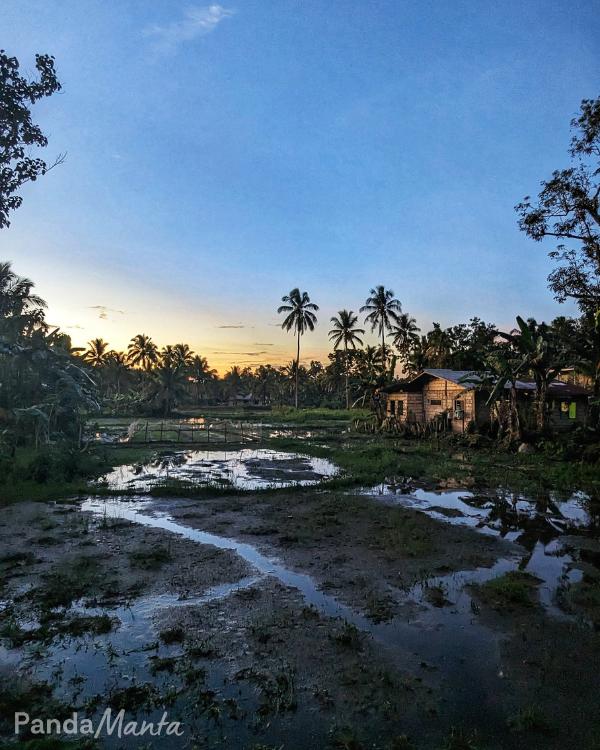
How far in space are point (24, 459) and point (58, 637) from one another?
675 inches

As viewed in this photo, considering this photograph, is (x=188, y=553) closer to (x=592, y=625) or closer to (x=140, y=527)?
(x=140, y=527)

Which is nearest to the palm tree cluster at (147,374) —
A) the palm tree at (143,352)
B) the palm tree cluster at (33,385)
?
the palm tree at (143,352)

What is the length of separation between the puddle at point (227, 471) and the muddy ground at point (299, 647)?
7490mm

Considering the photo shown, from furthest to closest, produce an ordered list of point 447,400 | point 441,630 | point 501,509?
point 447,400, point 501,509, point 441,630

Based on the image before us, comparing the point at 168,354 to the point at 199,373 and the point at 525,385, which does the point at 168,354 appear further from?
the point at 525,385

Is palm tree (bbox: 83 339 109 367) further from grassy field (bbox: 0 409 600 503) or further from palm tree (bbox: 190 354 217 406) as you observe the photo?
grassy field (bbox: 0 409 600 503)

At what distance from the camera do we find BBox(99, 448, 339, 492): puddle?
57.5ft

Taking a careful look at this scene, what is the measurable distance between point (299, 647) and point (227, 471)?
1532cm

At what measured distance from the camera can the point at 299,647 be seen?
5.77 metres

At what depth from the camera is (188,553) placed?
30.8 ft

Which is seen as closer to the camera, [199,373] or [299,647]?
[299,647]

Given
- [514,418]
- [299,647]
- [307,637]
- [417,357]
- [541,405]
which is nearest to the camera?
[299,647]

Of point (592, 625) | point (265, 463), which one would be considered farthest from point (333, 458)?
point (592, 625)

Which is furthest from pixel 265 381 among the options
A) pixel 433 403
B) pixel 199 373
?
pixel 433 403
